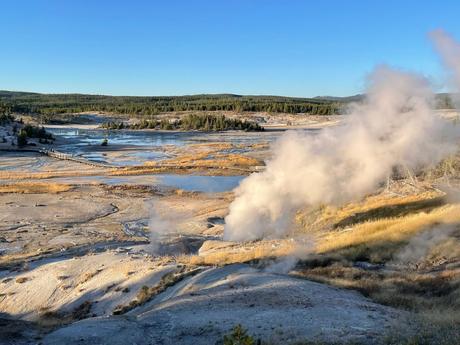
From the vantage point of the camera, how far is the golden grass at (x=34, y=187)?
153ft

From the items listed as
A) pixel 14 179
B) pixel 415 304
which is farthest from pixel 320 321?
pixel 14 179

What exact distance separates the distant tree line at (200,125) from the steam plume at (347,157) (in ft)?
316

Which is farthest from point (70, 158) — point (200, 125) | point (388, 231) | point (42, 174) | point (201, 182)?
point (200, 125)

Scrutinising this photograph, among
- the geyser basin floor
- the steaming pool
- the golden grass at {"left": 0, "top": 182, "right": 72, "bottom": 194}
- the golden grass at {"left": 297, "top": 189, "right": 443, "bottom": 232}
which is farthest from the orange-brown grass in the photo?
the geyser basin floor

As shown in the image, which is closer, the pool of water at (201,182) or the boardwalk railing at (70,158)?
the pool of water at (201,182)

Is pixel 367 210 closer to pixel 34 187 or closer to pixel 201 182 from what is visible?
pixel 201 182

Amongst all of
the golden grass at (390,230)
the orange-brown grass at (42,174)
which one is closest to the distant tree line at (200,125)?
the orange-brown grass at (42,174)

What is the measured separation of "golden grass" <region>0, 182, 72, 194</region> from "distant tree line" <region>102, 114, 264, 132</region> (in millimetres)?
77159

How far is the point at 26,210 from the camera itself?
38.2m

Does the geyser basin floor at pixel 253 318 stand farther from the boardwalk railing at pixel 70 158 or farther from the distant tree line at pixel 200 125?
the distant tree line at pixel 200 125

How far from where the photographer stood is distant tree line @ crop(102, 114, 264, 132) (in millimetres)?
127194

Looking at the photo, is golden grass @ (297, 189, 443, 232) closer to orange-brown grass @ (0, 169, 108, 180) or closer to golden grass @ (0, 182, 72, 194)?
golden grass @ (0, 182, 72, 194)

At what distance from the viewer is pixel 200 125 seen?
132m

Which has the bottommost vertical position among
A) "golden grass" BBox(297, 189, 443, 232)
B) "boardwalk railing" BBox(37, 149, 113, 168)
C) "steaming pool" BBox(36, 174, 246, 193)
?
"steaming pool" BBox(36, 174, 246, 193)
